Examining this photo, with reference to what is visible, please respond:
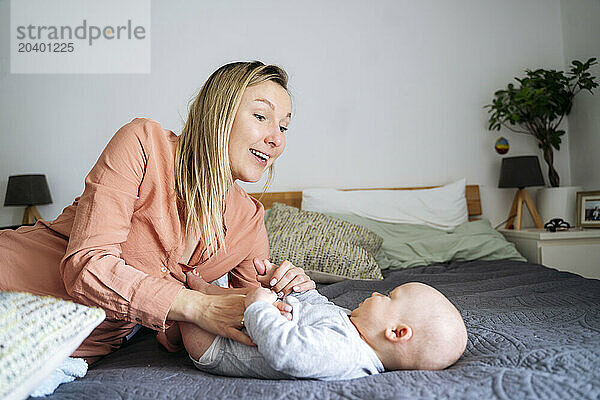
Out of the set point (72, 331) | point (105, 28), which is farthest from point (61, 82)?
point (72, 331)

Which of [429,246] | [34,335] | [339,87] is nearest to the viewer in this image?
[34,335]

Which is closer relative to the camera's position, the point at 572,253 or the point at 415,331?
Answer: the point at 415,331

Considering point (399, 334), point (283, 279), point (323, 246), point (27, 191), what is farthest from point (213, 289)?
point (27, 191)

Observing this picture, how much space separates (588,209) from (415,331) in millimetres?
2407

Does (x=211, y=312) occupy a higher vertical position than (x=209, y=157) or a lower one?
lower

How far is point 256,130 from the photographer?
1296 millimetres

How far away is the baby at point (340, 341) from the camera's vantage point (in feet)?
2.94

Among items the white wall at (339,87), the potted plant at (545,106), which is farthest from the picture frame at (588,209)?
the white wall at (339,87)

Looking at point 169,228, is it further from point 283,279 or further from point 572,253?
point 572,253

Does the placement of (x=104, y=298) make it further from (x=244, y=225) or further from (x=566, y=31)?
(x=566, y=31)

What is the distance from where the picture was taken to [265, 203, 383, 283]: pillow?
7.17ft

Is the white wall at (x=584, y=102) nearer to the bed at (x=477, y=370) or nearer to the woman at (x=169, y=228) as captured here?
the bed at (x=477, y=370)

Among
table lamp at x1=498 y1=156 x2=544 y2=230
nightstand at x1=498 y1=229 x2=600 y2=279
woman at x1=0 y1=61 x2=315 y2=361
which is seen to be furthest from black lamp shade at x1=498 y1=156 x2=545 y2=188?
woman at x1=0 y1=61 x2=315 y2=361

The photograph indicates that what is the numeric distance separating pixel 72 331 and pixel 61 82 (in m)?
2.64
